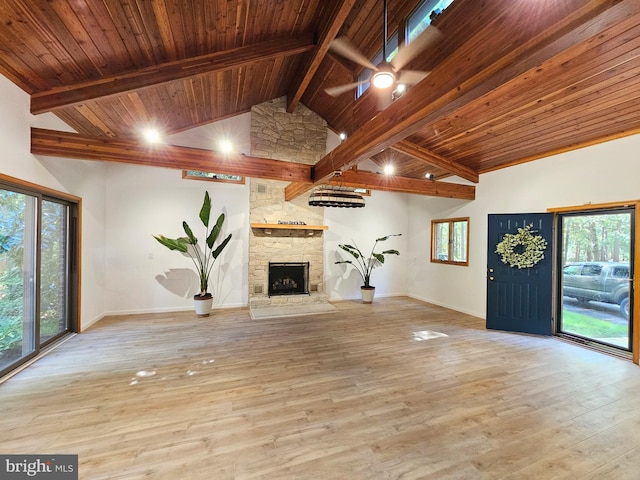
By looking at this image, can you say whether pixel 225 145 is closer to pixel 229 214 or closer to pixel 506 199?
pixel 229 214

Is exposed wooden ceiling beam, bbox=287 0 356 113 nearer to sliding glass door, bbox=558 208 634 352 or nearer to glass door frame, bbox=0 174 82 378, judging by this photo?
glass door frame, bbox=0 174 82 378

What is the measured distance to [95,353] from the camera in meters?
3.51

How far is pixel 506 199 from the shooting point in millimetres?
5109

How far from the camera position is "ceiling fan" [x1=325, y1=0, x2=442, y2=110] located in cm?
270

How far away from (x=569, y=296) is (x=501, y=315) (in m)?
1.08

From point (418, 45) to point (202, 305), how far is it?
596 centimetres

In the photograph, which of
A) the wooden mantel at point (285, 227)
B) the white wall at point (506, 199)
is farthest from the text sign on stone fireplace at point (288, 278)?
the white wall at point (506, 199)

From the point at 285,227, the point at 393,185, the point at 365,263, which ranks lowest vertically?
the point at 365,263

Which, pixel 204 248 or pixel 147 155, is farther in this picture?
pixel 204 248

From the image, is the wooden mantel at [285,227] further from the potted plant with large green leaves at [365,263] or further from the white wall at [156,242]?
the potted plant with large green leaves at [365,263]

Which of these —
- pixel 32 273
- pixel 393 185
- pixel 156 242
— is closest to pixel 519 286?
pixel 393 185

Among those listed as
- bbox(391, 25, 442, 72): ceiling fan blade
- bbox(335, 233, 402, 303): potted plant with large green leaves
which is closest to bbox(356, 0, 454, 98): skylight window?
bbox(391, 25, 442, 72): ceiling fan blade

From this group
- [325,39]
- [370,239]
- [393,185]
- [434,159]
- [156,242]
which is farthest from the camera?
[370,239]

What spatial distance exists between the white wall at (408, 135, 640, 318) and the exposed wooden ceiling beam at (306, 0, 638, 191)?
2092 millimetres
